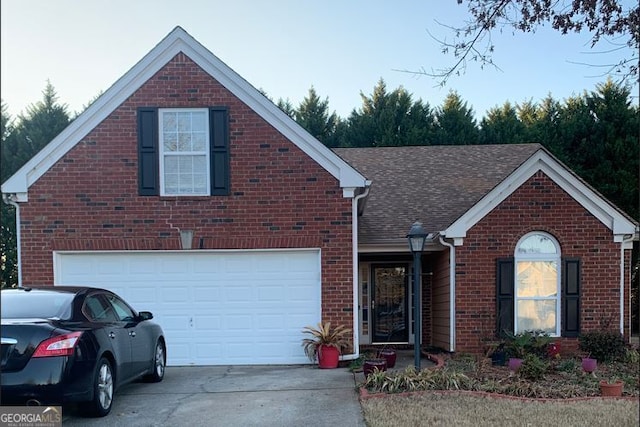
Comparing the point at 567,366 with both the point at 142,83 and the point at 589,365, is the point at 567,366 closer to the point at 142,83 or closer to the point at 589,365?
the point at 589,365

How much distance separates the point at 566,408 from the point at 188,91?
8045mm

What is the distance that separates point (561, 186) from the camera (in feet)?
35.8

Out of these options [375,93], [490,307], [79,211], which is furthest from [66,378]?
[375,93]

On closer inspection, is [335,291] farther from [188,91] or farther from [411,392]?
[188,91]

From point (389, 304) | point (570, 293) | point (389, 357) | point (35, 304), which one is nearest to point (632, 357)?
point (570, 293)

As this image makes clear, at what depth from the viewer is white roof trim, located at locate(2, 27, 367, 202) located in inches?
411

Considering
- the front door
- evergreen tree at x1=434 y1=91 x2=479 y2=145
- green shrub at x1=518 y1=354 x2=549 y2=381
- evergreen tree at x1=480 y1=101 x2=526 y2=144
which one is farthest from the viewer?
evergreen tree at x1=434 y1=91 x2=479 y2=145

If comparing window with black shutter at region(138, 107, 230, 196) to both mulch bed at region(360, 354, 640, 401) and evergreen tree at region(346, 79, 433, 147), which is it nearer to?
mulch bed at region(360, 354, 640, 401)

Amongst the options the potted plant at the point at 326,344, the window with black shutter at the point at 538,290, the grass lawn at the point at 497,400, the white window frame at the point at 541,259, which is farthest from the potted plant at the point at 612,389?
the potted plant at the point at 326,344

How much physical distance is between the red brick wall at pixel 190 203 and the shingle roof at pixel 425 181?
1783 mm

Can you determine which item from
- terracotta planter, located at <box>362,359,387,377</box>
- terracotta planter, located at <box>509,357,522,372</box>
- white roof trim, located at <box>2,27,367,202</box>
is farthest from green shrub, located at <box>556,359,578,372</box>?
white roof trim, located at <box>2,27,367,202</box>

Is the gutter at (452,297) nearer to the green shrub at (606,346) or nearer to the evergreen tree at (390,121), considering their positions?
the green shrub at (606,346)

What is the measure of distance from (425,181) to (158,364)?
27.4 ft

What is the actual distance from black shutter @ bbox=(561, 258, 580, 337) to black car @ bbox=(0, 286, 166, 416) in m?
7.85
